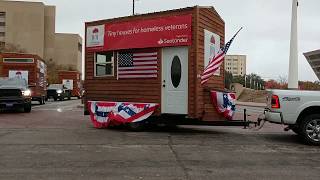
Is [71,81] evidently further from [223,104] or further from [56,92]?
[223,104]

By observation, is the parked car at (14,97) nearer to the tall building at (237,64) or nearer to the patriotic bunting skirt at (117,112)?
the patriotic bunting skirt at (117,112)

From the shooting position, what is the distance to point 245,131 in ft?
49.4

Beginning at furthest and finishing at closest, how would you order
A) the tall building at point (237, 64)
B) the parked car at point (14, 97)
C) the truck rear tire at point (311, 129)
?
the tall building at point (237, 64) < the parked car at point (14, 97) < the truck rear tire at point (311, 129)

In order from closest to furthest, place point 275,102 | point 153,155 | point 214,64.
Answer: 1. point 153,155
2. point 275,102
3. point 214,64

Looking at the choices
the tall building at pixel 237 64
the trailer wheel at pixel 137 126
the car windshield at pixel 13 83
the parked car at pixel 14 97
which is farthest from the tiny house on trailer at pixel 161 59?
the tall building at pixel 237 64

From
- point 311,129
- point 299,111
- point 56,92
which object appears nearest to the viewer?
point 311,129

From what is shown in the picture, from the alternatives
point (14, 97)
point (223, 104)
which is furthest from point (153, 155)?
point (14, 97)

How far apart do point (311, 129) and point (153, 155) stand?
167 inches

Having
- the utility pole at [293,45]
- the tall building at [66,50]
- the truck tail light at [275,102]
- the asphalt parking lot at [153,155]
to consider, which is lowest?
the asphalt parking lot at [153,155]

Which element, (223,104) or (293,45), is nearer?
(223,104)

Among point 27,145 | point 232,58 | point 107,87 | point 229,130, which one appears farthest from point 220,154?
point 232,58

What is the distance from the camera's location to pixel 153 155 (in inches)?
392

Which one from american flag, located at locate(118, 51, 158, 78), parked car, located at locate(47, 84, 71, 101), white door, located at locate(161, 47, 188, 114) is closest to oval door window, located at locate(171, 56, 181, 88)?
white door, located at locate(161, 47, 188, 114)

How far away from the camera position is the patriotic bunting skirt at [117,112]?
14508 mm
